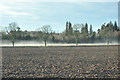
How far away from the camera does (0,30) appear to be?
43.7 meters

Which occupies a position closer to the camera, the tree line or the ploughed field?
the ploughed field

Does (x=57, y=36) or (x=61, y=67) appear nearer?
(x=61, y=67)

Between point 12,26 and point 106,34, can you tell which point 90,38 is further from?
point 12,26

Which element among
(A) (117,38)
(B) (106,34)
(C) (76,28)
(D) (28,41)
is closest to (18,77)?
(C) (76,28)

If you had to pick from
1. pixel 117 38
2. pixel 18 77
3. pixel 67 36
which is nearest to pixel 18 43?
pixel 67 36

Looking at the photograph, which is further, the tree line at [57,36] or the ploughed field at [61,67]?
the tree line at [57,36]

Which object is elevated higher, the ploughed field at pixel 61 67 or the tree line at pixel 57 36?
the tree line at pixel 57 36

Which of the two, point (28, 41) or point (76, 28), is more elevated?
point (76, 28)

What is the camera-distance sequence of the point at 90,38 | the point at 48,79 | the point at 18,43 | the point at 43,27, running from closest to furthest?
the point at 48,79
the point at 43,27
the point at 18,43
the point at 90,38

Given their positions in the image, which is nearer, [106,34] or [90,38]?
[106,34]

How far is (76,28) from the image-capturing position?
168ft

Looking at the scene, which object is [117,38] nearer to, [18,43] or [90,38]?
[90,38]

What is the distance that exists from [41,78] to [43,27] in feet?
133

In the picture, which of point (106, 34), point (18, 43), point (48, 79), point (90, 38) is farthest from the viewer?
point (90, 38)
